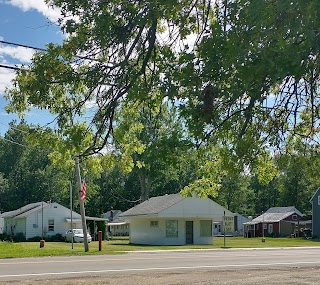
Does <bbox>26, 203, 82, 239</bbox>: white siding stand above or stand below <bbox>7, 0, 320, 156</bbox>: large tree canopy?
below

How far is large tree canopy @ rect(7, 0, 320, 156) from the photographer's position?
6.86 metres

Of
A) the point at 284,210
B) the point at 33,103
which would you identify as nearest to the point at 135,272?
the point at 33,103

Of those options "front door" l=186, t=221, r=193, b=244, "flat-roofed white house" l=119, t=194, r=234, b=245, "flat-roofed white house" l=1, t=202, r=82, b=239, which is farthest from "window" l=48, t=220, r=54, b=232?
"front door" l=186, t=221, r=193, b=244

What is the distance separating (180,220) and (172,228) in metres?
0.89

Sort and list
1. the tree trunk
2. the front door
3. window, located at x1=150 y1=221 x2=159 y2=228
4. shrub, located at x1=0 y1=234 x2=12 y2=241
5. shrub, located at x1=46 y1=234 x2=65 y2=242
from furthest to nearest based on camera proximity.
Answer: the tree trunk → shrub, located at x1=0 y1=234 x2=12 y2=241 → shrub, located at x1=46 y1=234 x2=65 y2=242 → the front door → window, located at x1=150 y1=221 x2=159 y2=228

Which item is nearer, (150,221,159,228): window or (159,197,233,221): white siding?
(159,197,233,221): white siding

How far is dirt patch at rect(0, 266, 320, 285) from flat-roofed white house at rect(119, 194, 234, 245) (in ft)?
84.1

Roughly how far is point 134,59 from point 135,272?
414 inches

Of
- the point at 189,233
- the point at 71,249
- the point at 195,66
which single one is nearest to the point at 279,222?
the point at 189,233

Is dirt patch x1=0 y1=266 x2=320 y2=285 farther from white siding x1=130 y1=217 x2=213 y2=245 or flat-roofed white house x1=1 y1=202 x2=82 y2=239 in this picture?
flat-roofed white house x1=1 y1=202 x2=82 y2=239

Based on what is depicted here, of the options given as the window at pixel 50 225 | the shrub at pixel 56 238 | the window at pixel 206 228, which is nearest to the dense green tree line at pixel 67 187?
the window at pixel 50 225

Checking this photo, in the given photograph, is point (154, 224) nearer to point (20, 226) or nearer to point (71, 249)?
point (71, 249)

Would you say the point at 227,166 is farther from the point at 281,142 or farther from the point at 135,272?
the point at 135,272

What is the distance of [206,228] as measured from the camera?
154 feet
